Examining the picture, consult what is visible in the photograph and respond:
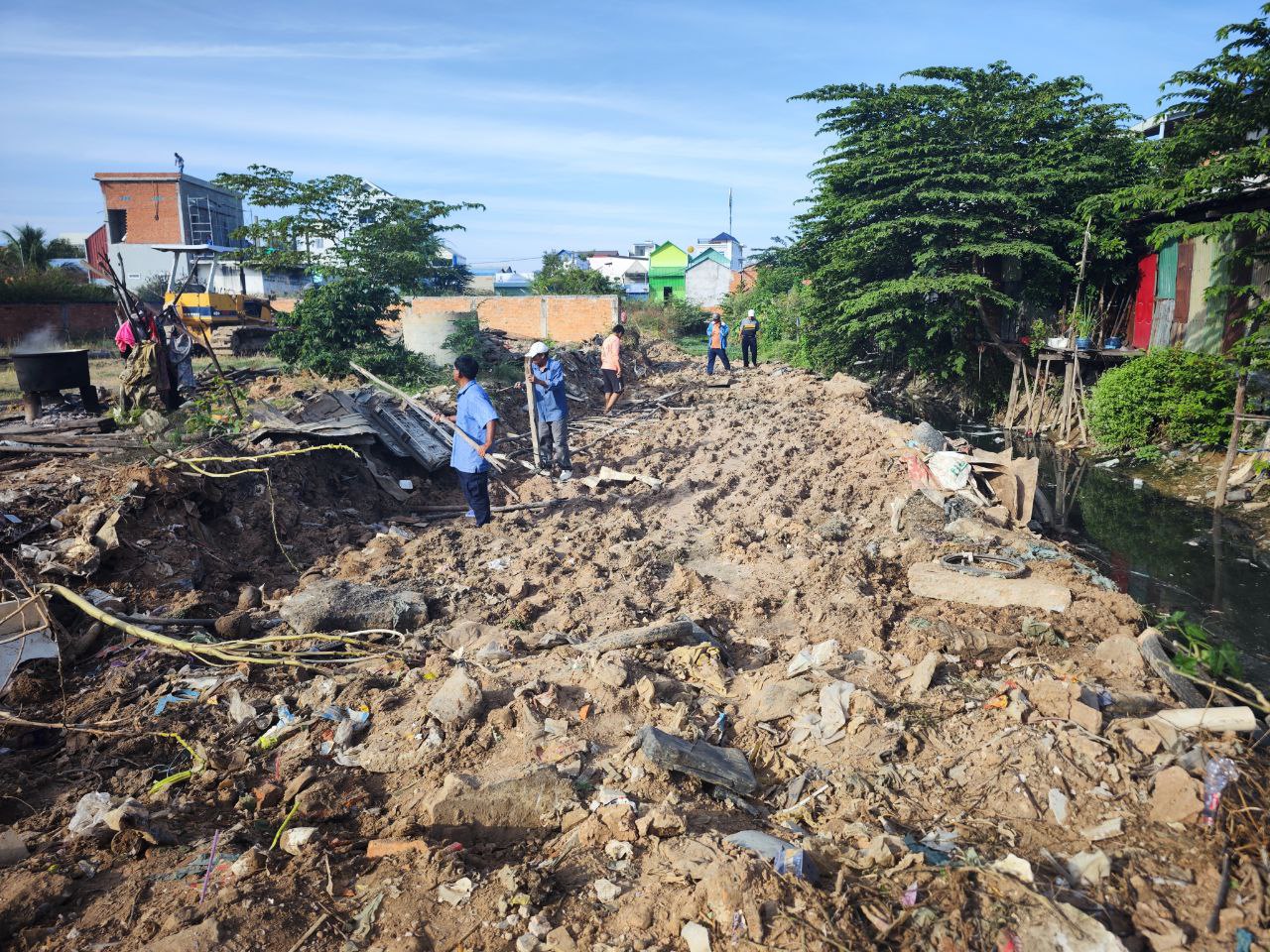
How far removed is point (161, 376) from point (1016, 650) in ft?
32.5

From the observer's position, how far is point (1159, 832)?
11.0 ft

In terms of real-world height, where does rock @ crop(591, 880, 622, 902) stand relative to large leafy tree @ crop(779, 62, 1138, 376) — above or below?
below

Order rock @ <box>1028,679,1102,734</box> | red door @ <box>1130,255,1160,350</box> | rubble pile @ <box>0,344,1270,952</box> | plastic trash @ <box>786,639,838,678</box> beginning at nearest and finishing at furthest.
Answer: rubble pile @ <box>0,344,1270,952</box>, rock @ <box>1028,679,1102,734</box>, plastic trash @ <box>786,639,838,678</box>, red door @ <box>1130,255,1160,350</box>

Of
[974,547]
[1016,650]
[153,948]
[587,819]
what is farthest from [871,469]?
[153,948]

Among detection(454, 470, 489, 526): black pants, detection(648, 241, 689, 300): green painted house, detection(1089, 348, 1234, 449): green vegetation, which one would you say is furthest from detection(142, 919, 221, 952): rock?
detection(648, 241, 689, 300): green painted house

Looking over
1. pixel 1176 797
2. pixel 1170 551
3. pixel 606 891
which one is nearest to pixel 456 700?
pixel 606 891

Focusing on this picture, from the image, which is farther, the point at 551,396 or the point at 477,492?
the point at 551,396

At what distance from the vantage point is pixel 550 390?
9.69 metres

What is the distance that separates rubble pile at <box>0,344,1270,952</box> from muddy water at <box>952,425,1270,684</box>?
1.48 metres

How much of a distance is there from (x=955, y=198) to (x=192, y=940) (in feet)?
59.6

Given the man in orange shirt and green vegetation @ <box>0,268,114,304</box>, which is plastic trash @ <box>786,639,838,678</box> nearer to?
the man in orange shirt

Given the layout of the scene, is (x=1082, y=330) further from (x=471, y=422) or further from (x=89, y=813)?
(x=89, y=813)

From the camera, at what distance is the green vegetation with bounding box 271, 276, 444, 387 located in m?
13.0

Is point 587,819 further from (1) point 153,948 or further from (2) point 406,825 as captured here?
(1) point 153,948
